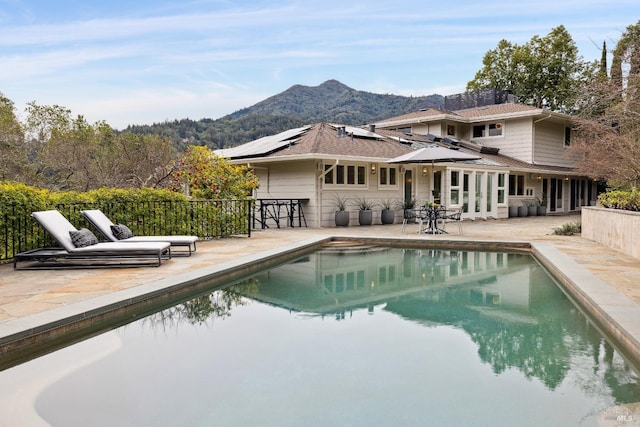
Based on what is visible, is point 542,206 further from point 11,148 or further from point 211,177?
point 11,148

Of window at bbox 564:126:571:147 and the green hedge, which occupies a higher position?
window at bbox 564:126:571:147

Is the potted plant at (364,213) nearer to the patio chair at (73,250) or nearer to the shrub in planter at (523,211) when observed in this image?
the shrub in planter at (523,211)

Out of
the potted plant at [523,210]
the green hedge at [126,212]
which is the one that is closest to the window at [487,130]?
the potted plant at [523,210]

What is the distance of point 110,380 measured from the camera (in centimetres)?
353

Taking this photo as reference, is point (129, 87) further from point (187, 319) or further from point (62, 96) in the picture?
point (187, 319)

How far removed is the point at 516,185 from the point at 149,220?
16.9 metres

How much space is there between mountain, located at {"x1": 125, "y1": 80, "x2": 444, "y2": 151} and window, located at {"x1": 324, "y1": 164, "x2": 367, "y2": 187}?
18.1 m

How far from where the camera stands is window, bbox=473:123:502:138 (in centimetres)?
2272

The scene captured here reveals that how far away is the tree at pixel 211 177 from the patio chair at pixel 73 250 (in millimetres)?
4802

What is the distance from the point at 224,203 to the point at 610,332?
8.72m

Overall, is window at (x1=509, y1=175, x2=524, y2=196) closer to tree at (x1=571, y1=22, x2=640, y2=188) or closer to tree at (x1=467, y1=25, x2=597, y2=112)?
tree at (x1=571, y1=22, x2=640, y2=188)

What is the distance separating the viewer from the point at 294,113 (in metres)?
49.8

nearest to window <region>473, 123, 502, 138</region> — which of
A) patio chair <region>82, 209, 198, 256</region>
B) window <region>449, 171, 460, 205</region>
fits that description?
window <region>449, 171, 460, 205</region>

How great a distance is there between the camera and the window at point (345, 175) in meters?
15.0
